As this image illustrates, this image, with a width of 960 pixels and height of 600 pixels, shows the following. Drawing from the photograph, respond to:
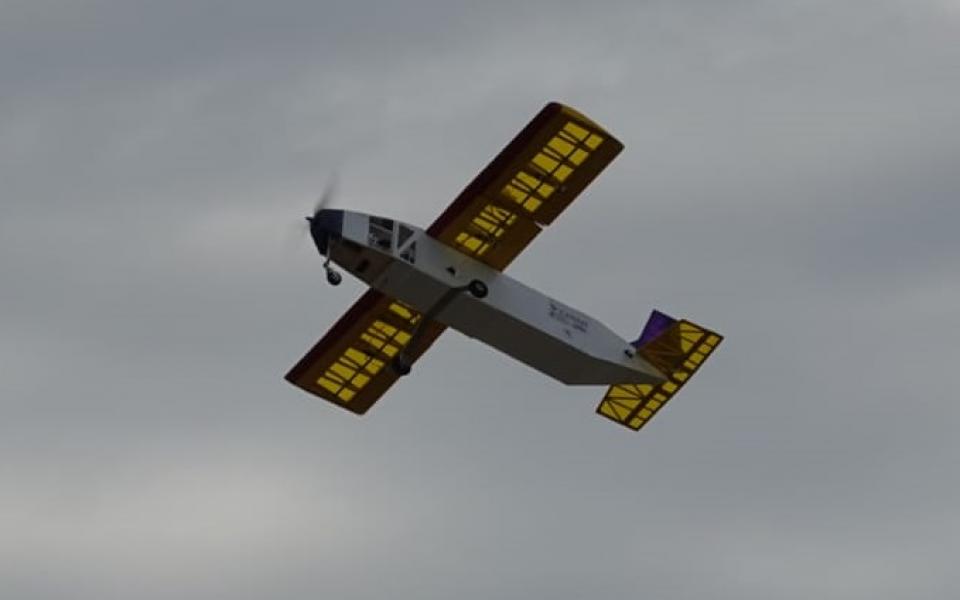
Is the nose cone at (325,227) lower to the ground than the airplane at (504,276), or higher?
lower

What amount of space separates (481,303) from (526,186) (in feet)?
8.92

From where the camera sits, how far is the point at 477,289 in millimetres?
63906

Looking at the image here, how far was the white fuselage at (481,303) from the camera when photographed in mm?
62969

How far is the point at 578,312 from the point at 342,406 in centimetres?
725

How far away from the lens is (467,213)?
64062 mm

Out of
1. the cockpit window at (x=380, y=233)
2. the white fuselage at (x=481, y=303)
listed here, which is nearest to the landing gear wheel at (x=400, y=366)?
the white fuselage at (x=481, y=303)

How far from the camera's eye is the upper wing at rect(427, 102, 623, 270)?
62.8m

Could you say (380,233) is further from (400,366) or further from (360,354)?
(360,354)

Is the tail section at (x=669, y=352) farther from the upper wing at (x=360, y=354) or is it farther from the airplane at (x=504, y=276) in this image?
the upper wing at (x=360, y=354)

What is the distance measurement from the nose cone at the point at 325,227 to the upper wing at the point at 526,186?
8.18ft

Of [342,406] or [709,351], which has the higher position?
[709,351]

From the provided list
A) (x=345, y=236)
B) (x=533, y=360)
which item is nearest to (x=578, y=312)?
(x=533, y=360)

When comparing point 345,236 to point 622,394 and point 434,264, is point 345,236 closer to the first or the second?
point 434,264

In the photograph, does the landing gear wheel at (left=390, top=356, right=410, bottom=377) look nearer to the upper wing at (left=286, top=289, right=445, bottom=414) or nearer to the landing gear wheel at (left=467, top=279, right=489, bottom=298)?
the upper wing at (left=286, top=289, right=445, bottom=414)
